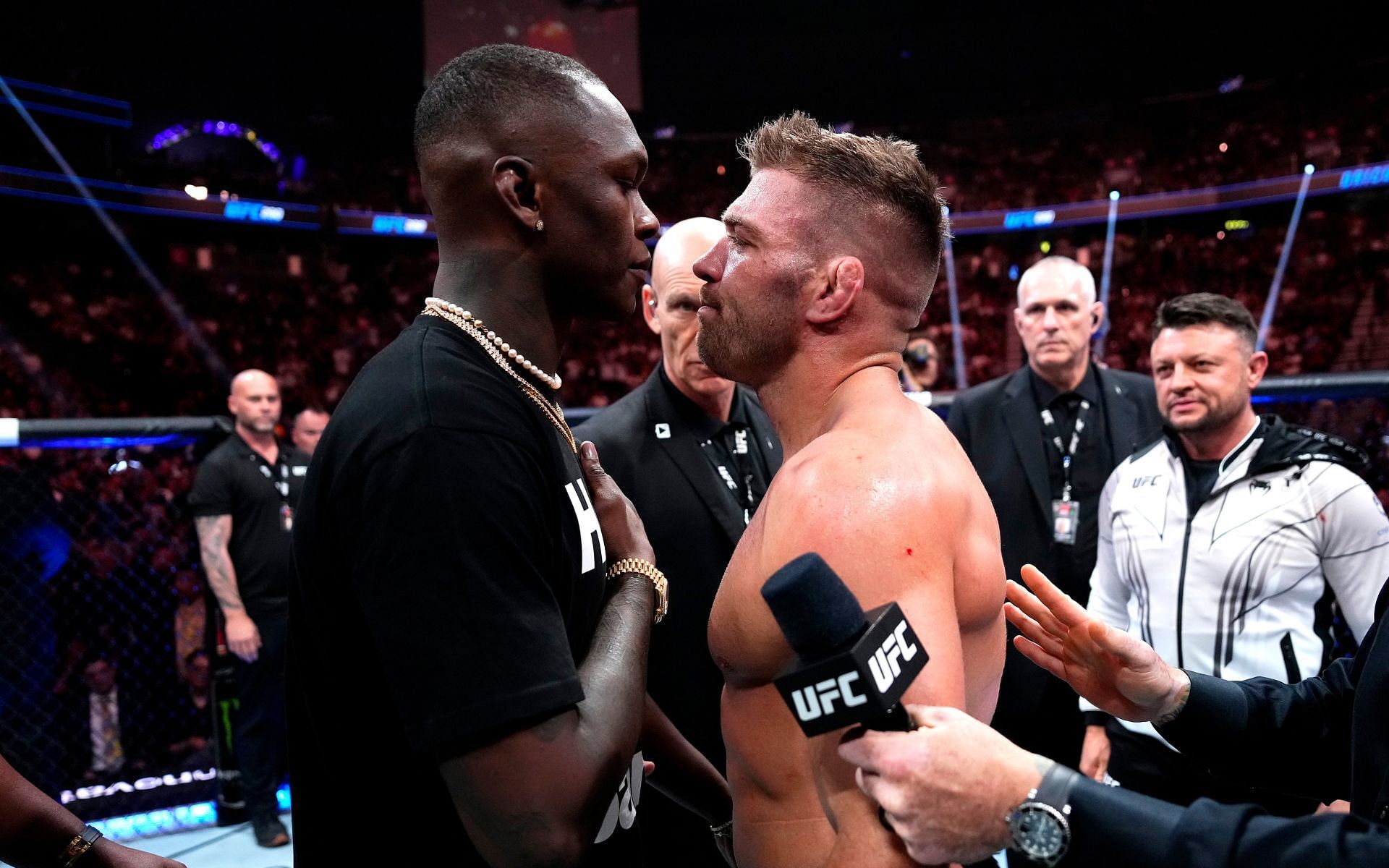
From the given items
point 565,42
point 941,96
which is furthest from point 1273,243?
point 565,42

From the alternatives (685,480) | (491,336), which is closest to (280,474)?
(685,480)

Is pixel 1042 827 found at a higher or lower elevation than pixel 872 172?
lower

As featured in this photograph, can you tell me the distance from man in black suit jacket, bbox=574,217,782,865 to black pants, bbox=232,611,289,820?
2.38 m

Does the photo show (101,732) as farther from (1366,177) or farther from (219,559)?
(1366,177)

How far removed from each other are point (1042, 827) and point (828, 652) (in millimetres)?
366

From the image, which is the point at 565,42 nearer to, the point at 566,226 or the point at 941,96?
the point at 941,96

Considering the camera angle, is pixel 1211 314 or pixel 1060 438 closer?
pixel 1211 314

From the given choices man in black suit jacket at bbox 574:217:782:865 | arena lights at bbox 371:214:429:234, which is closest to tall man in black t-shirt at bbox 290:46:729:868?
man in black suit jacket at bbox 574:217:782:865

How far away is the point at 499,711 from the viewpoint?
105cm

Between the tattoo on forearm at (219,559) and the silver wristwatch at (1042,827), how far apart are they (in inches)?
166

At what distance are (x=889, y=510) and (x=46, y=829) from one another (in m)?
1.39

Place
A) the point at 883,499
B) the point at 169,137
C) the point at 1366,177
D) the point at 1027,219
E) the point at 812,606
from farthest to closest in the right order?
the point at 1027,219
the point at 1366,177
the point at 169,137
the point at 883,499
the point at 812,606

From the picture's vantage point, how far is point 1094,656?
1695mm

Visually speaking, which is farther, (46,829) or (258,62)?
(258,62)
